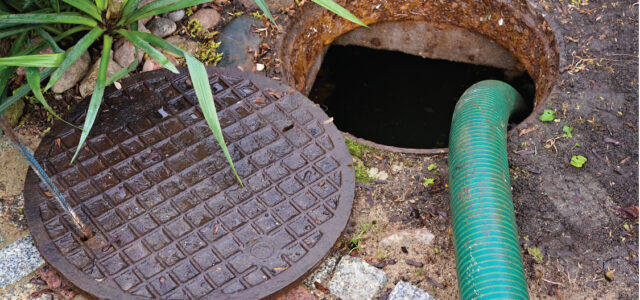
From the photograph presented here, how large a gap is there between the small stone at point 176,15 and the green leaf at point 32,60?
1.35m

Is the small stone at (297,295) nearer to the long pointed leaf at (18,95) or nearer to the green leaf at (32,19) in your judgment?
the long pointed leaf at (18,95)

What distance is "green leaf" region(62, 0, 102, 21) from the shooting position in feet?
8.20

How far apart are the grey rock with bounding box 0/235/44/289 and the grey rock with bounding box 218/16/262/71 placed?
1.40m

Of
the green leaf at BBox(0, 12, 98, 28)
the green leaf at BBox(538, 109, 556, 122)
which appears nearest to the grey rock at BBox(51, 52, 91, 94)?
the green leaf at BBox(0, 12, 98, 28)

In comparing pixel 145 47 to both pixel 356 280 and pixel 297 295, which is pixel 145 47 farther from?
pixel 356 280

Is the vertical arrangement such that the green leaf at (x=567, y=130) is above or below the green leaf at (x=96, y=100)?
below

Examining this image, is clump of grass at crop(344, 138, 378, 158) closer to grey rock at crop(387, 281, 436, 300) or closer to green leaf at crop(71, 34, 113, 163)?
grey rock at crop(387, 281, 436, 300)

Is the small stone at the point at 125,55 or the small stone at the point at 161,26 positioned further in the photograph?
the small stone at the point at 161,26

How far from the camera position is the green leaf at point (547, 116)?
301cm

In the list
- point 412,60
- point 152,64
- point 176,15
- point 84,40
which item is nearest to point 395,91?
point 412,60

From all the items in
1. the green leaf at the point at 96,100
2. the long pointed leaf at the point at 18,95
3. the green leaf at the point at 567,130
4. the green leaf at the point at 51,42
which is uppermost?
the green leaf at the point at 51,42

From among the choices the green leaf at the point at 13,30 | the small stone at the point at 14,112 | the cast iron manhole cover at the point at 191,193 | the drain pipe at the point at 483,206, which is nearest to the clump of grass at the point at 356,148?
the cast iron manhole cover at the point at 191,193

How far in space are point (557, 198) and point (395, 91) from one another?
2272 mm

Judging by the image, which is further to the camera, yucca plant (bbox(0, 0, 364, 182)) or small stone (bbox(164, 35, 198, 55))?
small stone (bbox(164, 35, 198, 55))
